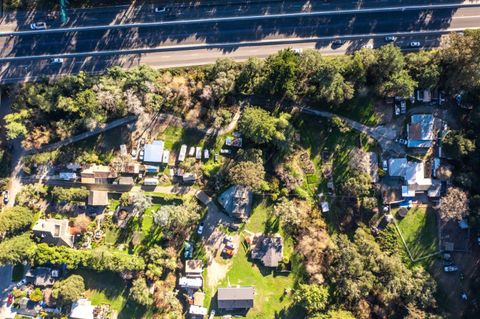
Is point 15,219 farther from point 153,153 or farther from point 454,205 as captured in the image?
point 454,205

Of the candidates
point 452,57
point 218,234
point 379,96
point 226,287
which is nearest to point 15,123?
point 218,234

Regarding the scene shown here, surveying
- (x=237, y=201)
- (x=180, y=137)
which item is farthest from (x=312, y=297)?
(x=180, y=137)

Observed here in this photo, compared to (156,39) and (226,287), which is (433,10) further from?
(226,287)

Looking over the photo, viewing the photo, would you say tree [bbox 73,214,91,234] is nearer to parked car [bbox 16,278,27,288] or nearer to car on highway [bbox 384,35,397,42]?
parked car [bbox 16,278,27,288]

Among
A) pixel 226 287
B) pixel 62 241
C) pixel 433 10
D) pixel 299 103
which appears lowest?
pixel 226 287

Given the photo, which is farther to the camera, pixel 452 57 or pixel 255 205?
pixel 255 205

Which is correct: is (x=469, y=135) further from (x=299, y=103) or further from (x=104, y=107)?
(x=104, y=107)

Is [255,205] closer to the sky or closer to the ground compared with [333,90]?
closer to the ground
